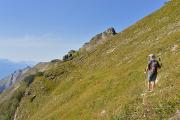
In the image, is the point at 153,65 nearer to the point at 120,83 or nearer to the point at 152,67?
the point at 152,67

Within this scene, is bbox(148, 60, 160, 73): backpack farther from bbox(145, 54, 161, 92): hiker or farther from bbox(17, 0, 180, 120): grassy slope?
bbox(17, 0, 180, 120): grassy slope

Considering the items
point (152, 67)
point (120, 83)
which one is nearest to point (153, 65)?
point (152, 67)

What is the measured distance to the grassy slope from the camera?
28.9 metres

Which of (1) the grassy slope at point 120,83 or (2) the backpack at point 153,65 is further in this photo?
(2) the backpack at point 153,65

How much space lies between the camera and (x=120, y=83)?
49500mm

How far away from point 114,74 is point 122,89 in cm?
1082

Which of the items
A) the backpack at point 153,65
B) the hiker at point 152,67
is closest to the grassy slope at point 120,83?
the hiker at point 152,67

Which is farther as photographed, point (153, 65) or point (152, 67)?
point (152, 67)

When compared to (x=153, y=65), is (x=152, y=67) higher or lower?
lower

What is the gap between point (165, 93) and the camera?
27.7 m

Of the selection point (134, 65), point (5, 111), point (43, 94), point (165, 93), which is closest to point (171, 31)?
point (134, 65)

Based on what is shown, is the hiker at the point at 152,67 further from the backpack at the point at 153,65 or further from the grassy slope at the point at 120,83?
the grassy slope at the point at 120,83

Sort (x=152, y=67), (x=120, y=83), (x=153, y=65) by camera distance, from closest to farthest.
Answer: (x=153, y=65)
(x=152, y=67)
(x=120, y=83)

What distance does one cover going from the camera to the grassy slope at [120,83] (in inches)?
1137
